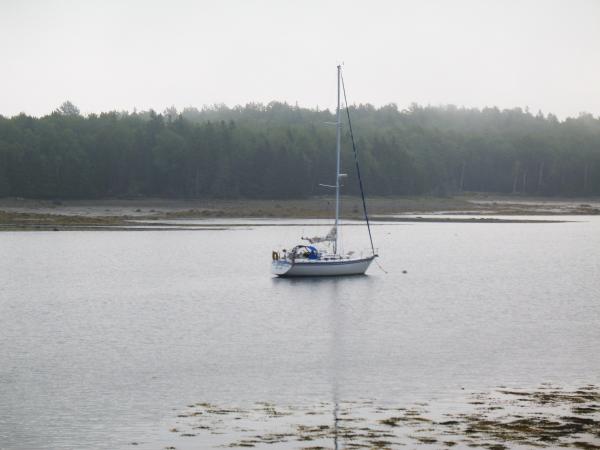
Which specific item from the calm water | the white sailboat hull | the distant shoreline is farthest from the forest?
the white sailboat hull

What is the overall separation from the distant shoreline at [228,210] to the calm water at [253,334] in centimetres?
3456

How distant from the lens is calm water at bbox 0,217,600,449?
2911 centimetres

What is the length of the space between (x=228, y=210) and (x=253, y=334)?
10582 cm

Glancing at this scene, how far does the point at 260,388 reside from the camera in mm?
30531

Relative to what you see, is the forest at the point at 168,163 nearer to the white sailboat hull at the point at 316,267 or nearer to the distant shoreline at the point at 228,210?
the distant shoreline at the point at 228,210

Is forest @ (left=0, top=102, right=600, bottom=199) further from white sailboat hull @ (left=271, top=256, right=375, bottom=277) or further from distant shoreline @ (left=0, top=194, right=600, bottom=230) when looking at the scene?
white sailboat hull @ (left=271, top=256, right=375, bottom=277)

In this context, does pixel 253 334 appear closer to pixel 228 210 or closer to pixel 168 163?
pixel 228 210

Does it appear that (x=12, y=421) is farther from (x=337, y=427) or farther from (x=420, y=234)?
(x=420, y=234)

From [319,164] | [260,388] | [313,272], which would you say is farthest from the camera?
[319,164]

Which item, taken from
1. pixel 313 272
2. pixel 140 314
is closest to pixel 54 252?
pixel 313 272

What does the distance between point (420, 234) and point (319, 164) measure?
61314mm

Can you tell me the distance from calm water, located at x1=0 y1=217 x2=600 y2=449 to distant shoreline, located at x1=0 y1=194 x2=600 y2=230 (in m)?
34.6

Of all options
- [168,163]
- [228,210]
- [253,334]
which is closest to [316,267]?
[253,334]

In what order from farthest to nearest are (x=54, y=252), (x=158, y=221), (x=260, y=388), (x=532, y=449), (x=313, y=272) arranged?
(x=158, y=221), (x=54, y=252), (x=313, y=272), (x=260, y=388), (x=532, y=449)
